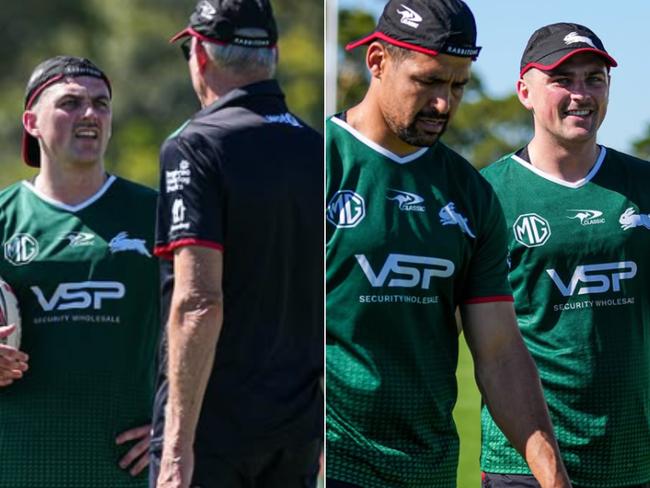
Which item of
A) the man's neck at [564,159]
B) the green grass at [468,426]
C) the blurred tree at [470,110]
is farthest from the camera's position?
the green grass at [468,426]

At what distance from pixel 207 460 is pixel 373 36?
1.02 meters

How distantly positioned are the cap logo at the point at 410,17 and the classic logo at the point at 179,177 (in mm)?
615

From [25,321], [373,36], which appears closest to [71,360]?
[25,321]

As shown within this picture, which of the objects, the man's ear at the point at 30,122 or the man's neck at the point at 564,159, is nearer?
the man's ear at the point at 30,122

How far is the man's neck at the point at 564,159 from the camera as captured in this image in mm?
3502

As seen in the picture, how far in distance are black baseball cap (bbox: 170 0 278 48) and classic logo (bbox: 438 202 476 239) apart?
0.53 metres

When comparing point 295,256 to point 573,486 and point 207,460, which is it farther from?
point 573,486

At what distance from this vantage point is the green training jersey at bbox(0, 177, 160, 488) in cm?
298

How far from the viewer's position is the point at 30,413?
3.05m

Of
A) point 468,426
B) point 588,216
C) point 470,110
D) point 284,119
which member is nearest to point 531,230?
point 588,216

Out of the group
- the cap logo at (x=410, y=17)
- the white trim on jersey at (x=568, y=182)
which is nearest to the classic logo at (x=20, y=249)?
the cap logo at (x=410, y=17)

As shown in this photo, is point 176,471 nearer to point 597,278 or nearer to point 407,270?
point 407,270

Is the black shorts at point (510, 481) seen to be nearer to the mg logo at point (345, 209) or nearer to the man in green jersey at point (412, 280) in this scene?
the man in green jersey at point (412, 280)

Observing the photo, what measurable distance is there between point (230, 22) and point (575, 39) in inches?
39.5
